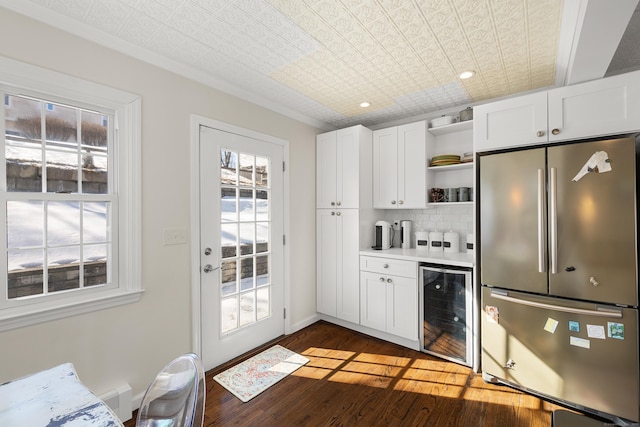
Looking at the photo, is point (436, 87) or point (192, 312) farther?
point (436, 87)

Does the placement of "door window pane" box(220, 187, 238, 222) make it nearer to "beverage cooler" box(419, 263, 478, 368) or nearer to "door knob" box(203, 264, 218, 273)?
"door knob" box(203, 264, 218, 273)

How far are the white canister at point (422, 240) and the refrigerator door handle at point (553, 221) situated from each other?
50.2 inches

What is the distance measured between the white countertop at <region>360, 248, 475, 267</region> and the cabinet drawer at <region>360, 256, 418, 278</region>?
5cm

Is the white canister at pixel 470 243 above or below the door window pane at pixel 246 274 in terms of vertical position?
above

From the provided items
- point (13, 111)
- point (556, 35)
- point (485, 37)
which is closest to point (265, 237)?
point (13, 111)

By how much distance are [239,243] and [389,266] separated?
59.9 inches

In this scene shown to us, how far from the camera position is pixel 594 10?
1.36 metres

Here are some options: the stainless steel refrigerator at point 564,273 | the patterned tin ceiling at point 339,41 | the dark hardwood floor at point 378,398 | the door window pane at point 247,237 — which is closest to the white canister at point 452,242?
the stainless steel refrigerator at point 564,273

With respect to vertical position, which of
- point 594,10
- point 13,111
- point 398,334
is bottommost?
point 398,334

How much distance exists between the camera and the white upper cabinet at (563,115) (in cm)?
185

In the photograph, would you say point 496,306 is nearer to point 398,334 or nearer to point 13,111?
point 398,334

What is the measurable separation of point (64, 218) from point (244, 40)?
62.9 inches

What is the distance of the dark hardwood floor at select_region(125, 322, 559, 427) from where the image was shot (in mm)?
1897

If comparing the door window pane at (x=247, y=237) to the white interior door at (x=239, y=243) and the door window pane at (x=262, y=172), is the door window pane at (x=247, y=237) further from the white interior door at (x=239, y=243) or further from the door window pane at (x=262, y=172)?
the door window pane at (x=262, y=172)
